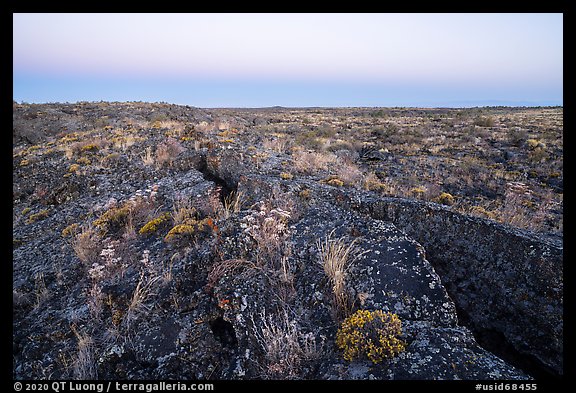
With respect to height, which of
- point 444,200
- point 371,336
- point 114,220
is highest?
point 114,220

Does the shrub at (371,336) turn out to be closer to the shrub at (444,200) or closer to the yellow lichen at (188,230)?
the yellow lichen at (188,230)

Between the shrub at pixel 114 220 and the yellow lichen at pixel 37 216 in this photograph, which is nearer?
the shrub at pixel 114 220

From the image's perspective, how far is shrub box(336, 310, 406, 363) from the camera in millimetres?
3314

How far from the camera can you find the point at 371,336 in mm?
3457

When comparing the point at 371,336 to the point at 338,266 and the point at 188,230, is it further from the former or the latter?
the point at 188,230

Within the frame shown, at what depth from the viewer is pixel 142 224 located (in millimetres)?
6949

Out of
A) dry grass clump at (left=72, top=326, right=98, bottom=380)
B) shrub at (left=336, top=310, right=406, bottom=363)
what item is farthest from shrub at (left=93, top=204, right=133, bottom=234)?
shrub at (left=336, top=310, right=406, bottom=363)

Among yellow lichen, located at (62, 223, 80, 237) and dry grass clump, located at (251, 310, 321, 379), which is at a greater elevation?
yellow lichen, located at (62, 223, 80, 237)

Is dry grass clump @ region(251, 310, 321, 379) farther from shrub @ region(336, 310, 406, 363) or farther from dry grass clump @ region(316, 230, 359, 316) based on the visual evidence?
dry grass clump @ region(316, 230, 359, 316)

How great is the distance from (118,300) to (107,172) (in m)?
6.93

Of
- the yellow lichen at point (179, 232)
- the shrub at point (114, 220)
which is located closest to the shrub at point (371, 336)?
the yellow lichen at point (179, 232)

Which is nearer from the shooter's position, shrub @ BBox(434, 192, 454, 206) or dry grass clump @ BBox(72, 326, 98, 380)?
dry grass clump @ BBox(72, 326, 98, 380)

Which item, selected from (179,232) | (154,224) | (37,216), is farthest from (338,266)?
(37,216)

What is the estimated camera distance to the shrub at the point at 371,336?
3314 millimetres
